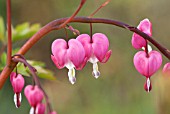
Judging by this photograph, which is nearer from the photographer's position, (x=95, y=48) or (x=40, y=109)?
(x=40, y=109)

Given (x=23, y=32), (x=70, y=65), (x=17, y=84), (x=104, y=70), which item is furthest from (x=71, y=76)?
(x=104, y=70)

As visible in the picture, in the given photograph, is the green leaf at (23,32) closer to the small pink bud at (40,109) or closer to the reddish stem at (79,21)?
the reddish stem at (79,21)

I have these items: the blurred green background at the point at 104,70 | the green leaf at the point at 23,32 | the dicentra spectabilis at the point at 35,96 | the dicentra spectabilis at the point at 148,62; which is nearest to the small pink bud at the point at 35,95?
the dicentra spectabilis at the point at 35,96

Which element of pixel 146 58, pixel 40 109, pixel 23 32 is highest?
pixel 23 32

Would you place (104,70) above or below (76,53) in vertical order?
above

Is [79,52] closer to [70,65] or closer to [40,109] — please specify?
[70,65]

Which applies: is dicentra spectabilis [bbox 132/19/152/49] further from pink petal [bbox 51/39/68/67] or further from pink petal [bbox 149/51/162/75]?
pink petal [bbox 51/39/68/67]

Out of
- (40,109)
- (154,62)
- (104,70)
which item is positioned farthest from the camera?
(104,70)
